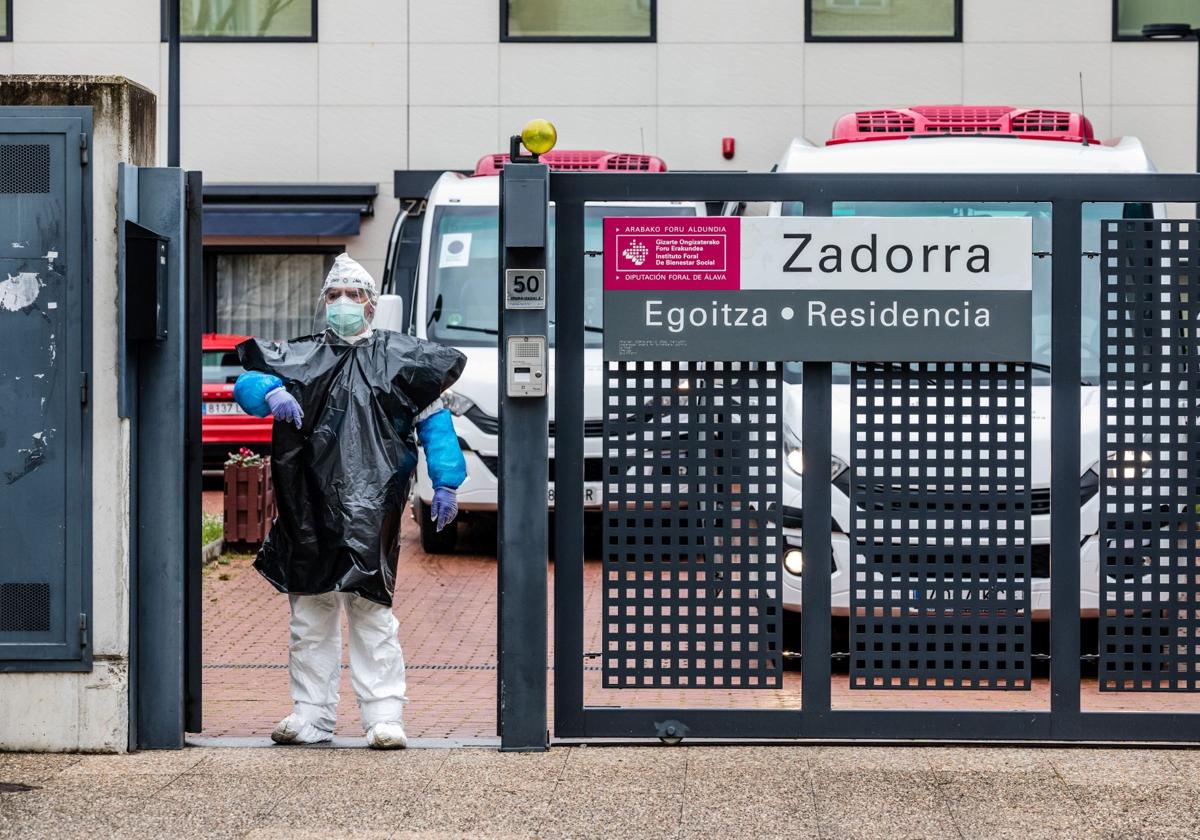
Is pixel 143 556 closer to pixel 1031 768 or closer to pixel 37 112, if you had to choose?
pixel 37 112

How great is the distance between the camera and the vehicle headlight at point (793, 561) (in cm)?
673

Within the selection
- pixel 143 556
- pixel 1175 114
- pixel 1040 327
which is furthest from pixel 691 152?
pixel 143 556

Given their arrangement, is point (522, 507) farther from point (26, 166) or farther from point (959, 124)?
point (959, 124)

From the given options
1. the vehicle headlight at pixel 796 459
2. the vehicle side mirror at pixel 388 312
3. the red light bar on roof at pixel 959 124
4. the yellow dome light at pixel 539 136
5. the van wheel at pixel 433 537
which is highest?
the red light bar on roof at pixel 959 124

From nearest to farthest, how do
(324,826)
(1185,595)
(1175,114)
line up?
1. (324,826)
2. (1185,595)
3. (1175,114)

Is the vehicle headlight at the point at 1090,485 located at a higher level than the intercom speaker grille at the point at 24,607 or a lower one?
higher

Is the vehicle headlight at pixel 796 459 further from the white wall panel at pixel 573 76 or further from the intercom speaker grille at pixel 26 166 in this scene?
the white wall panel at pixel 573 76

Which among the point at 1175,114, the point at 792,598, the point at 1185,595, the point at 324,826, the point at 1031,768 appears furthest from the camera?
the point at 1175,114

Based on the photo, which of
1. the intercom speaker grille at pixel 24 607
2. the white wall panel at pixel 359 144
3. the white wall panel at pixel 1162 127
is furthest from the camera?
the white wall panel at pixel 359 144

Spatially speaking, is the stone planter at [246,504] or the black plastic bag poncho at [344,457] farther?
the stone planter at [246,504]

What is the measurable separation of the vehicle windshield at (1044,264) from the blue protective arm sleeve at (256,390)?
6.63 ft

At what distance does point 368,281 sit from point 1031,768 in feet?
9.69

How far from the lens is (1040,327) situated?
7211 millimetres

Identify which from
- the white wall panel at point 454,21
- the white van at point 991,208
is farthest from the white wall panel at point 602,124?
the white van at point 991,208
